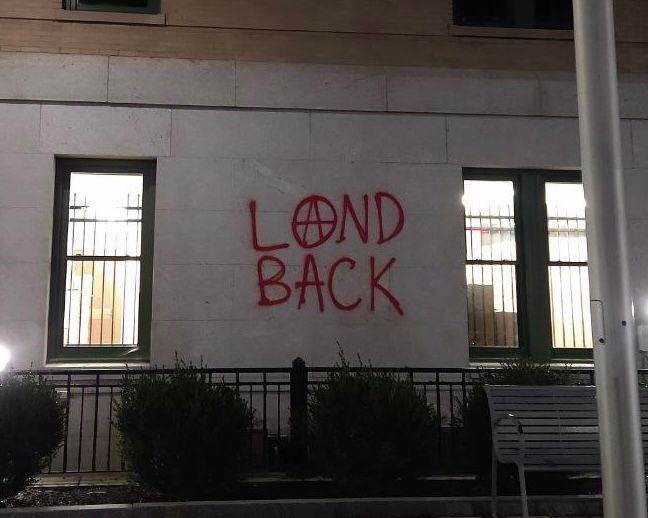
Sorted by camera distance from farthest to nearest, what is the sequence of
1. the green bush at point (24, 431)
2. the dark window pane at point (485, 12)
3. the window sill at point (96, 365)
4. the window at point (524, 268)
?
the dark window pane at point (485, 12) < the window at point (524, 268) < the window sill at point (96, 365) < the green bush at point (24, 431)

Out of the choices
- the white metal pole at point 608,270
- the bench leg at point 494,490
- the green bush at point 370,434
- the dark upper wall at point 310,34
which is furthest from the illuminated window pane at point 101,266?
the white metal pole at point 608,270

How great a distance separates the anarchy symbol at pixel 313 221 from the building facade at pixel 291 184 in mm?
25

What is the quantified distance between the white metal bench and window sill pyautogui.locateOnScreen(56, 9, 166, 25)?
19.1 ft

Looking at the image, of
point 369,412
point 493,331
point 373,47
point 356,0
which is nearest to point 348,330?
point 493,331

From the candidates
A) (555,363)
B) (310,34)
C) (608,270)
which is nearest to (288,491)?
(608,270)

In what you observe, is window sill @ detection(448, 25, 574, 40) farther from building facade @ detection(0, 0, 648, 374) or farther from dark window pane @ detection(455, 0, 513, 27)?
dark window pane @ detection(455, 0, 513, 27)

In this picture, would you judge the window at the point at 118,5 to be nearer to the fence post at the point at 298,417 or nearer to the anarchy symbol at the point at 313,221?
the anarchy symbol at the point at 313,221

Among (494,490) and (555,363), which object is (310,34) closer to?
(555,363)

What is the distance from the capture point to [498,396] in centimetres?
543

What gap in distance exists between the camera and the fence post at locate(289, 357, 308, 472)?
6164 millimetres

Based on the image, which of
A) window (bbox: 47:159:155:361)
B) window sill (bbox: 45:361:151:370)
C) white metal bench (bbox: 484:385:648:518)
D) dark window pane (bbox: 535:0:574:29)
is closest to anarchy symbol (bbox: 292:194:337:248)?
window (bbox: 47:159:155:361)

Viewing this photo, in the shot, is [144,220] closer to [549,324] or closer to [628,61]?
[549,324]

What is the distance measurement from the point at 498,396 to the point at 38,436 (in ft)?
12.3

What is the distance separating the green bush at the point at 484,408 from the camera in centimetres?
590
